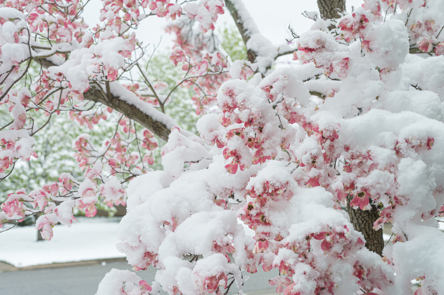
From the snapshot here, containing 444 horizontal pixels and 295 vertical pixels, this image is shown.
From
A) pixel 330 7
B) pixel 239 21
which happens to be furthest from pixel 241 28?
pixel 330 7

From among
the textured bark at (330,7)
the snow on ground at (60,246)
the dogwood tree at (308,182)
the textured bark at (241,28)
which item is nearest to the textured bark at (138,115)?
the dogwood tree at (308,182)

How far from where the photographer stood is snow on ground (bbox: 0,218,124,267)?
967cm

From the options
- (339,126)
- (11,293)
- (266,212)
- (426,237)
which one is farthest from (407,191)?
(11,293)

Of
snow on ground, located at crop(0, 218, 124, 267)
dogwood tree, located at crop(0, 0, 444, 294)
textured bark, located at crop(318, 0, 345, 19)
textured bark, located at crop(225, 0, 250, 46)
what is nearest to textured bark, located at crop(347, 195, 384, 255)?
dogwood tree, located at crop(0, 0, 444, 294)

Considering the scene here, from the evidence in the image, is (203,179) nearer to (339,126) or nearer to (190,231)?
(190,231)

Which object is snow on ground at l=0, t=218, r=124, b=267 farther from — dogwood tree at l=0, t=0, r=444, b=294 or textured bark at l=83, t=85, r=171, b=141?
dogwood tree at l=0, t=0, r=444, b=294

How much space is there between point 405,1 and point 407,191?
61.5 inches

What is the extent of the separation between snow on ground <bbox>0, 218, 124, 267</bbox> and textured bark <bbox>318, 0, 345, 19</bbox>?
828 centimetres

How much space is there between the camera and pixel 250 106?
1.20 meters

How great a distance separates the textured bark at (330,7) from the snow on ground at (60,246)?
326 inches

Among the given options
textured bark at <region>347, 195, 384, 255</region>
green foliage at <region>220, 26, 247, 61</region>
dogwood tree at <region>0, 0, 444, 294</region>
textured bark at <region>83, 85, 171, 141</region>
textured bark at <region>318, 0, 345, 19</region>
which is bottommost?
textured bark at <region>347, 195, 384, 255</region>

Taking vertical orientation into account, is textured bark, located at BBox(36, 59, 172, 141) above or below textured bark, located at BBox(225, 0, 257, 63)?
below

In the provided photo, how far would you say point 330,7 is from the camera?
2.93 meters

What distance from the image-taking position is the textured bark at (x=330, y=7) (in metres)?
2.91
